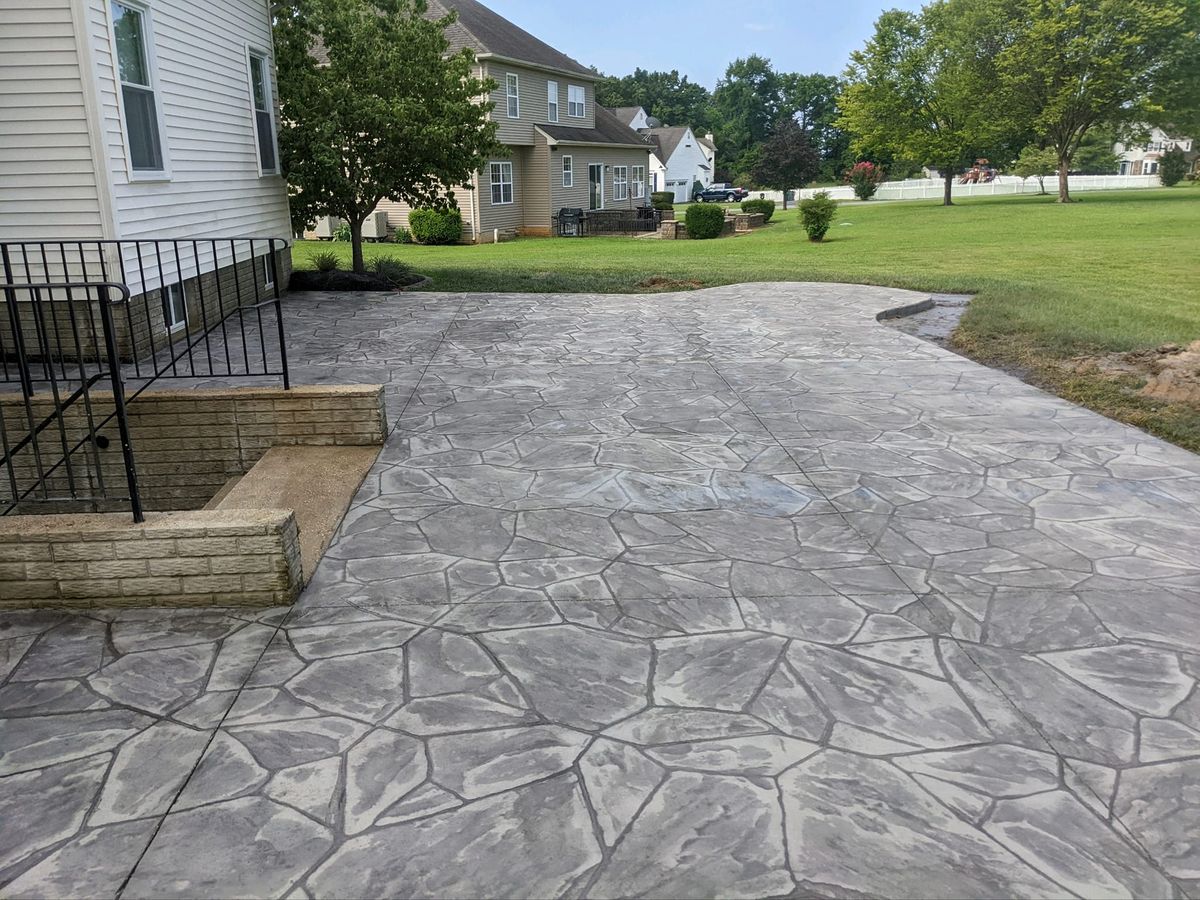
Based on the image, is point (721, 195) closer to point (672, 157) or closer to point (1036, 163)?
point (672, 157)

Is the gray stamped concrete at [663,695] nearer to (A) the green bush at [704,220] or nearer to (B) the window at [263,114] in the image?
(B) the window at [263,114]

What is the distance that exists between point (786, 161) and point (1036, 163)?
1688 centimetres

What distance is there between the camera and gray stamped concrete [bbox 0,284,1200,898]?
2332mm

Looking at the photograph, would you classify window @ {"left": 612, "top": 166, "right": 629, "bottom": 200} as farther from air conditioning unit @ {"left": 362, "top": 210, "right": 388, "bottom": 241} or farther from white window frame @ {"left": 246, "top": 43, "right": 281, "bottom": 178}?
white window frame @ {"left": 246, "top": 43, "right": 281, "bottom": 178}

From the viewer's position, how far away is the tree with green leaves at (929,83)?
40531mm

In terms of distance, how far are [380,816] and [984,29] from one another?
46.6 metres

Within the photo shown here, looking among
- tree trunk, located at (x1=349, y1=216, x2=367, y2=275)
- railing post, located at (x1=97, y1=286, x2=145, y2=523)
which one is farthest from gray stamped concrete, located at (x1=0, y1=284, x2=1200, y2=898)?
tree trunk, located at (x1=349, y1=216, x2=367, y2=275)

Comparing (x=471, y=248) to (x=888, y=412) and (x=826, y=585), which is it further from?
(x=826, y=585)

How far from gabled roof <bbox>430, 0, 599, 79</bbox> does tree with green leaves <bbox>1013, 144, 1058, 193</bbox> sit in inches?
1538

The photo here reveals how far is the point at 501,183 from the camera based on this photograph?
94.6 feet

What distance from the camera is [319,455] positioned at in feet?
18.4

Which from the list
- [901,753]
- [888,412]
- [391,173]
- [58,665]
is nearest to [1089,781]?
[901,753]

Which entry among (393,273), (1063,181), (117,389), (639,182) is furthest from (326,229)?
(1063,181)

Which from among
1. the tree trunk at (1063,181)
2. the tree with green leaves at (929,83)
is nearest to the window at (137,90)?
the tree trunk at (1063,181)
